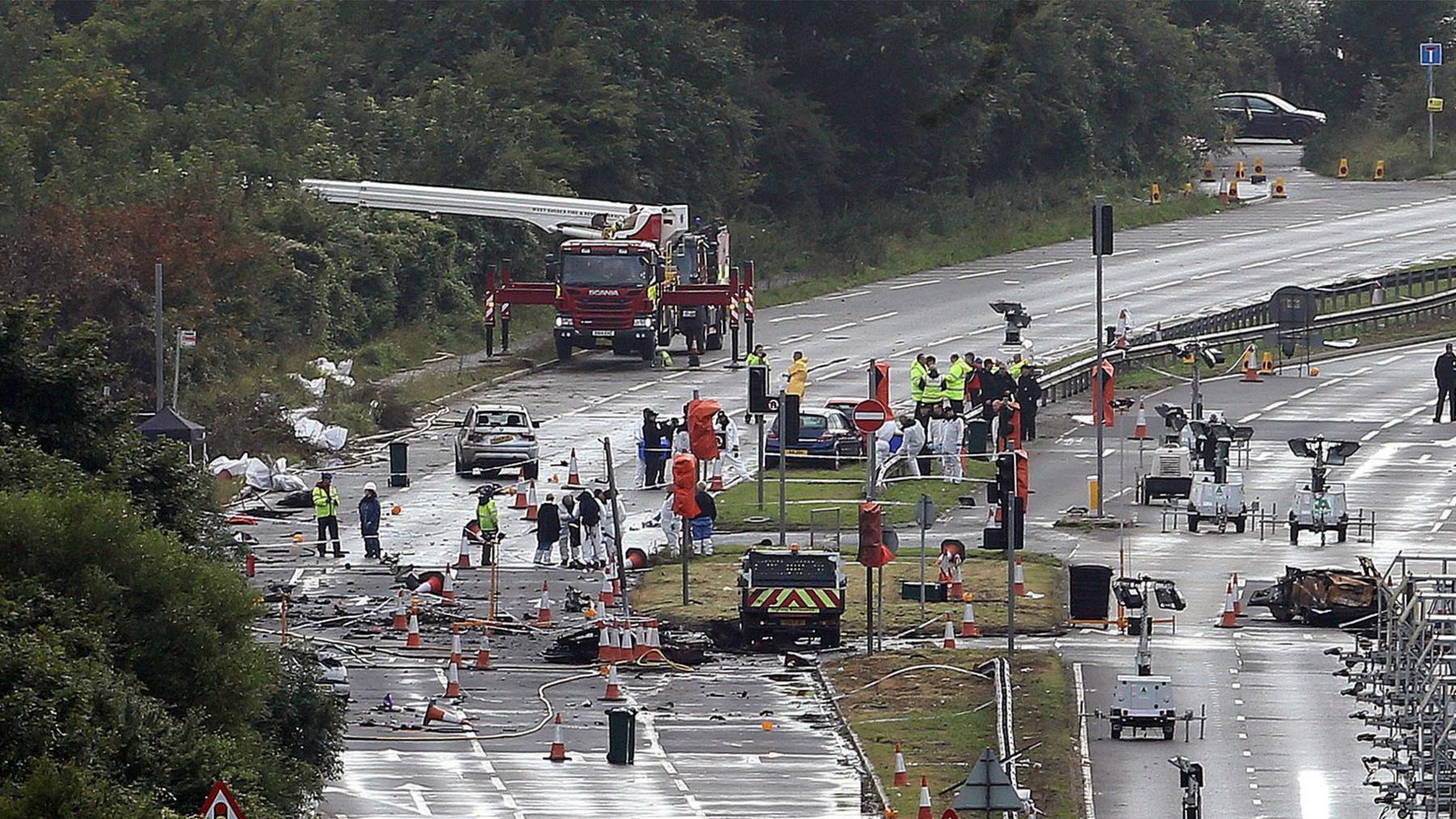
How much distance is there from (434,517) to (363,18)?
132ft

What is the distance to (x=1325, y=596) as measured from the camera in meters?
40.2

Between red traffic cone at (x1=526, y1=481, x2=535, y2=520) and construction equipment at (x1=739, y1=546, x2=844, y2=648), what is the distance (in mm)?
10159

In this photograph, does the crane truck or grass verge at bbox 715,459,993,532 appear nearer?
grass verge at bbox 715,459,993,532

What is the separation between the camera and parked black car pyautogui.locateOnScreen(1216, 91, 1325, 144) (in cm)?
10812

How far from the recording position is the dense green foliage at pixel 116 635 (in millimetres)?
22281

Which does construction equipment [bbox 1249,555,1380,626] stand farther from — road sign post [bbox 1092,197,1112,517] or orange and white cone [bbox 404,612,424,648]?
orange and white cone [bbox 404,612,424,648]

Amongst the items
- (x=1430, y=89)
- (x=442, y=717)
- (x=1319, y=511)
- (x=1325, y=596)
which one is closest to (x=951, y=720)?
(x=442, y=717)

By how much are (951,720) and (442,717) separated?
6.12m

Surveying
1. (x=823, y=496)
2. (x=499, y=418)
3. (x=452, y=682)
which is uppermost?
(x=499, y=418)

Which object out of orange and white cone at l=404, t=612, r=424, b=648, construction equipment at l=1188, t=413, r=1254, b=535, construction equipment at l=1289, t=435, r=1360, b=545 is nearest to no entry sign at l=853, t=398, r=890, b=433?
orange and white cone at l=404, t=612, r=424, b=648

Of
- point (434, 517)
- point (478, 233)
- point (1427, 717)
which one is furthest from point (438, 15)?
point (1427, 717)

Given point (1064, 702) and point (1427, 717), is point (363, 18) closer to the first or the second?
point (1064, 702)

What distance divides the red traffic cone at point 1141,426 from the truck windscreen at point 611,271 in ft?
42.2

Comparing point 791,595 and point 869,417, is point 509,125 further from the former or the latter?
point 791,595
